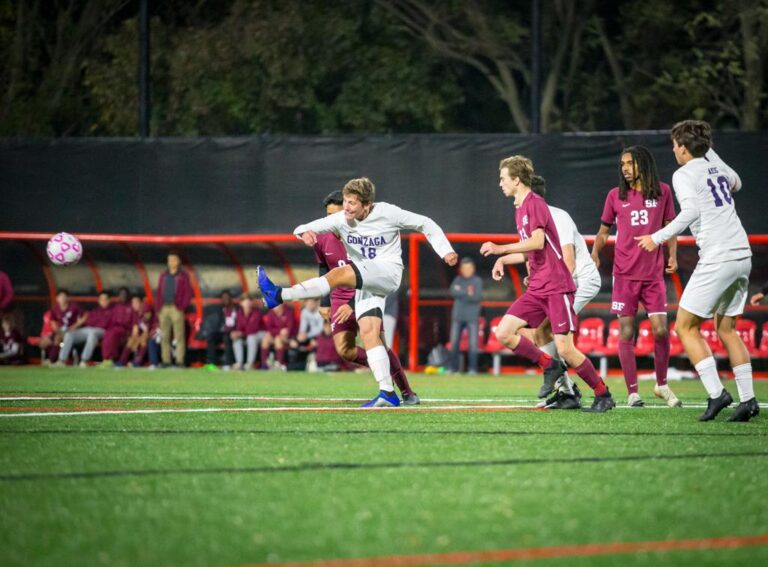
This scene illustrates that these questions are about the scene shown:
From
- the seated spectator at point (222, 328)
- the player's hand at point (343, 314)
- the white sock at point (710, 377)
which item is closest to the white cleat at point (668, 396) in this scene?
the white sock at point (710, 377)

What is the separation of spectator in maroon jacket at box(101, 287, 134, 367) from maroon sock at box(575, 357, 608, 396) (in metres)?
13.1

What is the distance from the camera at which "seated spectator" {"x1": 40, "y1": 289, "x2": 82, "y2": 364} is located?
21.2m

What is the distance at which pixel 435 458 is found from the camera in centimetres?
650

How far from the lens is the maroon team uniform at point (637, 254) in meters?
10.3

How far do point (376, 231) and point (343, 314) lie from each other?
0.89 m

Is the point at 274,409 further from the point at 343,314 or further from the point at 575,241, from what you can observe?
the point at 575,241

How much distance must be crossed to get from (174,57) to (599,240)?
716 inches

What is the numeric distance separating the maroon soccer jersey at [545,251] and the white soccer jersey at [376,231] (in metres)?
0.81

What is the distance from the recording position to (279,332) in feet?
67.7

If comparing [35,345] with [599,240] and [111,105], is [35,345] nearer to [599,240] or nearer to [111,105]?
[111,105]

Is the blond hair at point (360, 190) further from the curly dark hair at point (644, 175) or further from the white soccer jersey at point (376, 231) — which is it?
the curly dark hair at point (644, 175)

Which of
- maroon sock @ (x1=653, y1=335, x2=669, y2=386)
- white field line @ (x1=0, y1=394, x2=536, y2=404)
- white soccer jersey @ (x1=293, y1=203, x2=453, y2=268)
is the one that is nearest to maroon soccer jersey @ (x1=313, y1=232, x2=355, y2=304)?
white field line @ (x1=0, y1=394, x2=536, y2=404)

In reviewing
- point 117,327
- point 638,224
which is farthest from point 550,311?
point 117,327

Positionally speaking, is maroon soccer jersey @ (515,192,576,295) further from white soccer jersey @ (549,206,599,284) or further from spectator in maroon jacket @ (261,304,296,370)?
spectator in maroon jacket @ (261,304,296,370)
